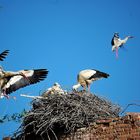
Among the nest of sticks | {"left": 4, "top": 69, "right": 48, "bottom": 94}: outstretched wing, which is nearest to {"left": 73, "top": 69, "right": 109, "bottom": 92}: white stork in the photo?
{"left": 4, "top": 69, "right": 48, "bottom": 94}: outstretched wing

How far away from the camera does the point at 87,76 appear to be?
1183 cm

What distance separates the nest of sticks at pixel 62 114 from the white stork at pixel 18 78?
2.18m

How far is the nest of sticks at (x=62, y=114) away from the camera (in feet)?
29.2

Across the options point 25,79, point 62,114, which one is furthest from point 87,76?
point 62,114

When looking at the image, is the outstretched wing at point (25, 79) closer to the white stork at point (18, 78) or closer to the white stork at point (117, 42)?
the white stork at point (18, 78)

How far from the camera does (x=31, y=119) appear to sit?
947 cm

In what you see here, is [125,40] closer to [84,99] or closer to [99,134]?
[84,99]

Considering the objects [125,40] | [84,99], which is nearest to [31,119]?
[84,99]

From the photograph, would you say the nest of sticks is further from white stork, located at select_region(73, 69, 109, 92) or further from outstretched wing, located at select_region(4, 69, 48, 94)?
outstretched wing, located at select_region(4, 69, 48, 94)

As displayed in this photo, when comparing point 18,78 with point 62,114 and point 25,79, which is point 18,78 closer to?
point 25,79

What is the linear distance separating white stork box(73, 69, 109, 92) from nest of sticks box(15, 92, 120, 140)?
66.1 inches

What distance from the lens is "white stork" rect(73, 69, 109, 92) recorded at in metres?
11.7

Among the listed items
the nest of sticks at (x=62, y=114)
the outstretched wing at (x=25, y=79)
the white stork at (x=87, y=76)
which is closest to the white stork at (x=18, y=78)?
the outstretched wing at (x=25, y=79)

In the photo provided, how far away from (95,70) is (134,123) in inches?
167
